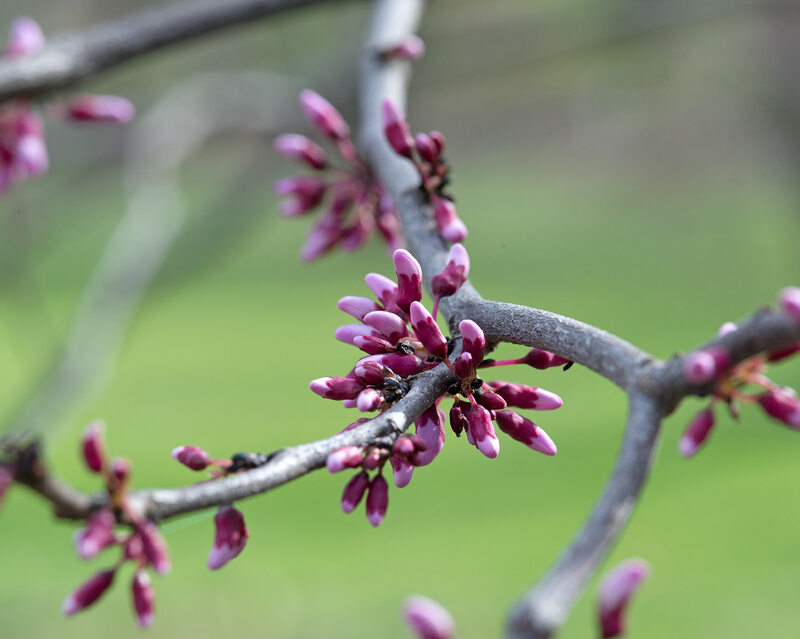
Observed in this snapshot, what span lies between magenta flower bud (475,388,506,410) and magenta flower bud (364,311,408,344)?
12cm

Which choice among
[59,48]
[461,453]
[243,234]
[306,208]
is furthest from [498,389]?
[461,453]

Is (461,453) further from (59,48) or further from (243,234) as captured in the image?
(59,48)

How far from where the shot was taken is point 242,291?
1280cm

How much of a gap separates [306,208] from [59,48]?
0.66 meters

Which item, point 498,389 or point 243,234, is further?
point 243,234

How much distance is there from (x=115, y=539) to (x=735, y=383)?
0.63 meters

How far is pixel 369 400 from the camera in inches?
36.2

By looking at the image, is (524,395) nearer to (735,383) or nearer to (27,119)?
(735,383)

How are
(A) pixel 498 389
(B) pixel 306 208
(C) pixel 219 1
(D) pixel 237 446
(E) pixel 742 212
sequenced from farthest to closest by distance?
(E) pixel 742 212
(D) pixel 237 446
(C) pixel 219 1
(B) pixel 306 208
(A) pixel 498 389

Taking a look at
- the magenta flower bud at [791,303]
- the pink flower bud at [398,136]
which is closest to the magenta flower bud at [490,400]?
the magenta flower bud at [791,303]

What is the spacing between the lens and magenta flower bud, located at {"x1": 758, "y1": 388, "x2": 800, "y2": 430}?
886 mm

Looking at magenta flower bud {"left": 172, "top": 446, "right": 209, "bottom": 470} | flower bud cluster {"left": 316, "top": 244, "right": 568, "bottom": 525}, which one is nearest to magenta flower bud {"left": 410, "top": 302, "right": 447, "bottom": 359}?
flower bud cluster {"left": 316, "top": 244, "right": 568, "bottom": 525}

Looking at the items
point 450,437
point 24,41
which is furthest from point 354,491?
point 450,437

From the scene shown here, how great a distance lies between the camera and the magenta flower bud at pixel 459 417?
1017 mm
